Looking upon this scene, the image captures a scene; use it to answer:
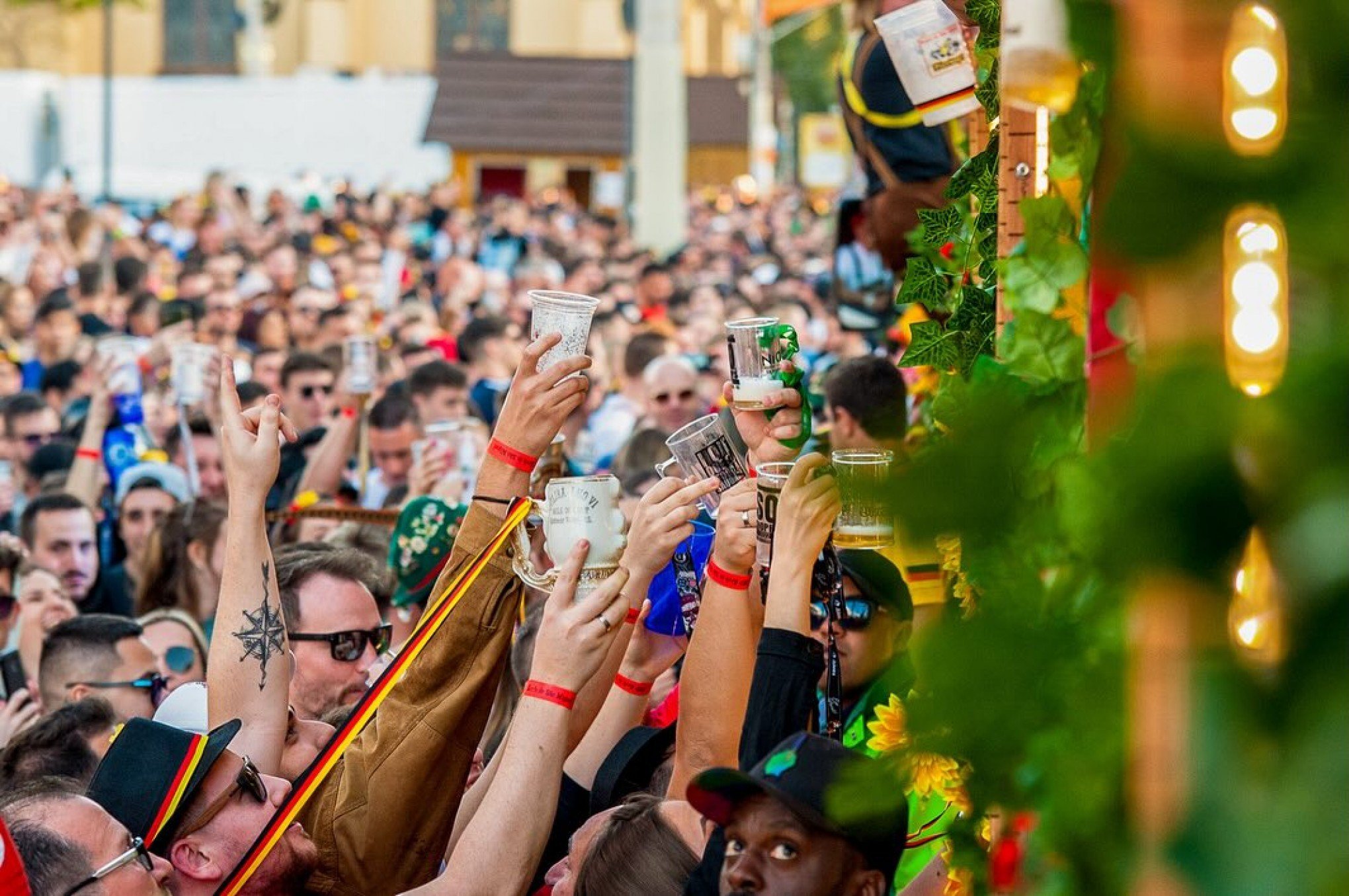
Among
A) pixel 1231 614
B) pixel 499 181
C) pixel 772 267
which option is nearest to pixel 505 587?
pixel 1231 614

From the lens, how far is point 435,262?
74.9 ft

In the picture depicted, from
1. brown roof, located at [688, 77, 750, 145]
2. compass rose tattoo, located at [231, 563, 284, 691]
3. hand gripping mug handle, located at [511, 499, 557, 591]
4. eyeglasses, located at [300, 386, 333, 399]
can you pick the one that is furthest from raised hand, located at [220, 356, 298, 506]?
brown roof, located at [688, 77, 750, 145]

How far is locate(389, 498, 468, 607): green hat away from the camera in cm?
543

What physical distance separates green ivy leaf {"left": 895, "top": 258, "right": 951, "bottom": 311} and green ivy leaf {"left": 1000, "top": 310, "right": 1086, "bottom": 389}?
1.58 metres

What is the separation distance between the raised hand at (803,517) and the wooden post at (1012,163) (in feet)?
1.27

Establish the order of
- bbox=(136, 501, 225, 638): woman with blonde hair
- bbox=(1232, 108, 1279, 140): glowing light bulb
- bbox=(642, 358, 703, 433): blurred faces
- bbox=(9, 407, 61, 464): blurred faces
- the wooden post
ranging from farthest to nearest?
bbox=(9, 407, 61, 464): blurred faces → bbox=(642, 358, 703, 433): blurred faces → bbox=(136, 501, 225, 638): woman with blonde hair → the wooden post → bbox=(1232, 108, 1279, 140): glowing light bulb

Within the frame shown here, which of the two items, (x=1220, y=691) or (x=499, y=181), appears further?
(x=499, y=181)

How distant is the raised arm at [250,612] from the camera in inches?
143

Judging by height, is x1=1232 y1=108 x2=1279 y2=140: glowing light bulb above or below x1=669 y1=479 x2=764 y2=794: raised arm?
above

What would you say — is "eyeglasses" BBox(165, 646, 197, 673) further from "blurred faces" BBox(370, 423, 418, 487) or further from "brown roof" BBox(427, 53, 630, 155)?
"brown roof" BBox(427, 53, 630, 155)

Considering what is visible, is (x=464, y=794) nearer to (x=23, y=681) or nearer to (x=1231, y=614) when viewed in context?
(x=23, y=681)

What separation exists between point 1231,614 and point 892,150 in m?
4.92

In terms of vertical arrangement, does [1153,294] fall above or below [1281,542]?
above

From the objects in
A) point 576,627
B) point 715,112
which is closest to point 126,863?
point 576,627
